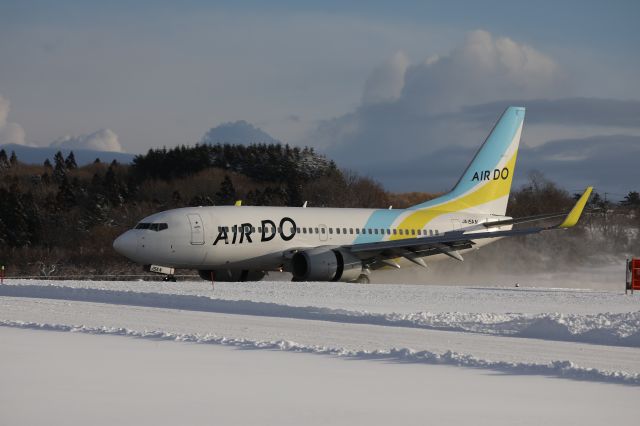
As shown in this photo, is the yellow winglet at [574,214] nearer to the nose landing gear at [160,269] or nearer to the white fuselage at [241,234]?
the white fuselage at [241,234]

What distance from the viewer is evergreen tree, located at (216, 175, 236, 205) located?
10900cm

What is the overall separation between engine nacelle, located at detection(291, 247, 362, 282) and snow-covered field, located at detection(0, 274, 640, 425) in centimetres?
1088

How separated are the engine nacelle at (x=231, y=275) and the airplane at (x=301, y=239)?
4 cm

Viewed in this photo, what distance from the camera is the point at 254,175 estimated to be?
434 feet

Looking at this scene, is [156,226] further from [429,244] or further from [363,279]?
[429,244]

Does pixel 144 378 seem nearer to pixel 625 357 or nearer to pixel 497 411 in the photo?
pixel 497 411

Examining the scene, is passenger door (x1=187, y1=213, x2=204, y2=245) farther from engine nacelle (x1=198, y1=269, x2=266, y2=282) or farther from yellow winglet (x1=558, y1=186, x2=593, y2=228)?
yellow winglet (x1=558, y1=186, x2=593, y2=228)

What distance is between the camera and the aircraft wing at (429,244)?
133 feet

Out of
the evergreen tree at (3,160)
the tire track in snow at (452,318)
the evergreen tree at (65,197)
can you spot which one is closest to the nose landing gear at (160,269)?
the tire track in snow at (452,318)

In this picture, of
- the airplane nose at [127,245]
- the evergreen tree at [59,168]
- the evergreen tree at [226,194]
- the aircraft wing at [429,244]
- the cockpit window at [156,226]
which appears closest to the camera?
the airplane nose at [127,245]

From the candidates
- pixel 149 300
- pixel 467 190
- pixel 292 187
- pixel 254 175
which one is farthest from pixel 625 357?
pixel 254 175

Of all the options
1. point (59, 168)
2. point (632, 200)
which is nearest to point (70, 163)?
point (59, 168)

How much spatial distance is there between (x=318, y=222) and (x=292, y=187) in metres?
71.5

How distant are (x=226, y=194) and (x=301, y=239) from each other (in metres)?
70.3
